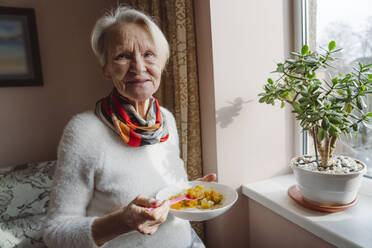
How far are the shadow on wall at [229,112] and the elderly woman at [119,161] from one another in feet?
1.22

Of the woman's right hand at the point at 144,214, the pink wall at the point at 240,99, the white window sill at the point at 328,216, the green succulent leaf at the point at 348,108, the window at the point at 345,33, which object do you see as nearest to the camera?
the woman's right hand at the point at 144,214

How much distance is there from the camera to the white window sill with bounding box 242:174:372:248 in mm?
869

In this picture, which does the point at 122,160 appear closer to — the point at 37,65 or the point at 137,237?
the point at 137,237

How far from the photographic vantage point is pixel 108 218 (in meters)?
0.76

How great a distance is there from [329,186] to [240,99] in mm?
571

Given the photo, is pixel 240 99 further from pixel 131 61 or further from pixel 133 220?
pixel 133 220

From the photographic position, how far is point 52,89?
2064 millimetres

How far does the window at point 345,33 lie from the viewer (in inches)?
44.2

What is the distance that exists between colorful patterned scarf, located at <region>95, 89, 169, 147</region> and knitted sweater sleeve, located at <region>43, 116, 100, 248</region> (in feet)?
0.31

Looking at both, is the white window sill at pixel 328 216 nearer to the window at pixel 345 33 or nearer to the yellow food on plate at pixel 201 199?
the window at pixel 345 33

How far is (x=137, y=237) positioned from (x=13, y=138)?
163 centimetres

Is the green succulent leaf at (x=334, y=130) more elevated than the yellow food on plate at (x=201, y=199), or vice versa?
the green succulent leaf at (x=334, y=130)

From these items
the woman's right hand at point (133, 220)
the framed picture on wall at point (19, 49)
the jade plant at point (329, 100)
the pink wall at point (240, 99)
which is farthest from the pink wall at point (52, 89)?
the jade plant at point (329, 100)

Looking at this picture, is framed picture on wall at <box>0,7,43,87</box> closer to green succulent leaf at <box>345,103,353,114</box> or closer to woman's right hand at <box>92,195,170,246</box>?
woman's right hand at <box>92,195,170,246</box>
